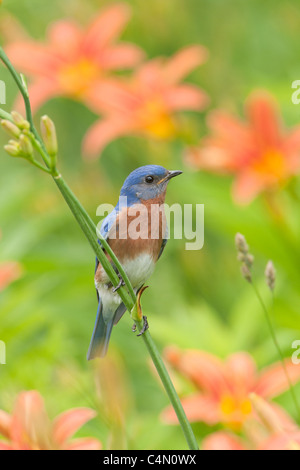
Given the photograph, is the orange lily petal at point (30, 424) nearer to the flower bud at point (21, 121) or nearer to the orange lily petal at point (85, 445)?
the orange lily petal at point (85, 445)

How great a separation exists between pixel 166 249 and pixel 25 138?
1310mm

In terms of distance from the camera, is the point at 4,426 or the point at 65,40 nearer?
the point at 4,426

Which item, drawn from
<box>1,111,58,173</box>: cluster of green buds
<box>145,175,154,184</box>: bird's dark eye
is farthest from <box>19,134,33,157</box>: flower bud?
<box>145,175,154,184</box>: bird's dark eye

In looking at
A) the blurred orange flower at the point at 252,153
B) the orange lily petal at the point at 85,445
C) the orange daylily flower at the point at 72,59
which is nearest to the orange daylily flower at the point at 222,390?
the orange lily petal at the point at 85,445

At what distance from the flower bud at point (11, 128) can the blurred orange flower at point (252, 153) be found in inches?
36.8

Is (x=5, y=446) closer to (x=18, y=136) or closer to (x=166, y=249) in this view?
(x=18, y=136)

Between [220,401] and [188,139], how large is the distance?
62 cm

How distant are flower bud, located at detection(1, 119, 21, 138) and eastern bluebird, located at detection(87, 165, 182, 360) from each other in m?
0.08

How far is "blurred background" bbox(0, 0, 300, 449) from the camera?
150 cm

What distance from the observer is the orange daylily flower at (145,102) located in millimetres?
1341

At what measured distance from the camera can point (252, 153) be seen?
4.73ft

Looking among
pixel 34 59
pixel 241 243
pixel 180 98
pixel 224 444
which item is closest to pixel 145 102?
pixel 180 98

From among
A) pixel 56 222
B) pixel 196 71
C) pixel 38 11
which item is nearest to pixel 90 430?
pixel 56 222

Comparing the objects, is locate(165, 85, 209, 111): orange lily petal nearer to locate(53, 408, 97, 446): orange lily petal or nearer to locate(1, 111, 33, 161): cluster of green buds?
locate(53, 408, 97, 446): orange lily petal
